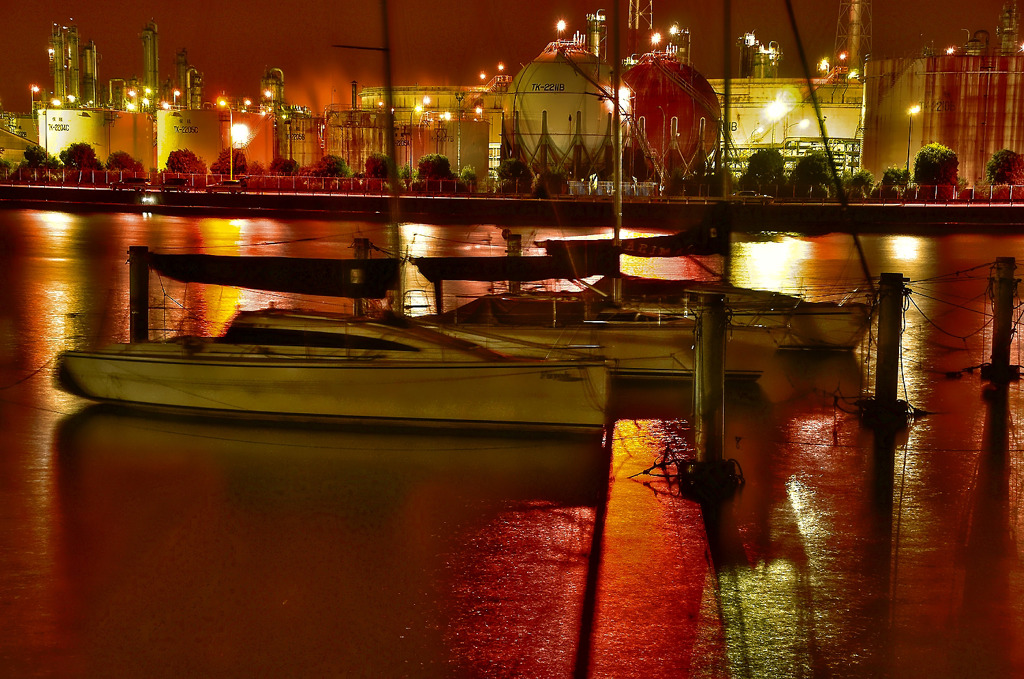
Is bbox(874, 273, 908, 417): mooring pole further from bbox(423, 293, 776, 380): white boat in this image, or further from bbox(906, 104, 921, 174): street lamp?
bbox(906, 104, 921, 174): street lamp

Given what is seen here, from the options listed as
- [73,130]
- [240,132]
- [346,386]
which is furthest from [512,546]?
[73,130]

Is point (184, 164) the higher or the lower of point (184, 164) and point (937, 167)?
the higher

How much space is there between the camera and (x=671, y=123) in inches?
2362

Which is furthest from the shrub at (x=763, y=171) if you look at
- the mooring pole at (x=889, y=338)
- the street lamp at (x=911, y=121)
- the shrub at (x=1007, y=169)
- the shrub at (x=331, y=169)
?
the mooring pole at (x=889, y=338)

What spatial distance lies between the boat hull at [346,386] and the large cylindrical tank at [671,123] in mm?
49441

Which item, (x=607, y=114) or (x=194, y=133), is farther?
(x=194, y=133)

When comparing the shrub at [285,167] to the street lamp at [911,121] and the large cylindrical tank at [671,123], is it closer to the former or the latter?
the large cylindrical tank at [671,123]

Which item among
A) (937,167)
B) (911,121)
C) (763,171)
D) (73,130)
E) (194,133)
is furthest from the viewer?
(73,130)

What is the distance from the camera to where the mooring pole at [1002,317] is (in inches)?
548

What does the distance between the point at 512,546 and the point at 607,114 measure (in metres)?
53.8

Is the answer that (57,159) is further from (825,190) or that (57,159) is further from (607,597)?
(607,597)

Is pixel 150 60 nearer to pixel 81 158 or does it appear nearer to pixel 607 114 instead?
pixel 81 158

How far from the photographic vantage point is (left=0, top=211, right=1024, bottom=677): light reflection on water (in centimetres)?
666

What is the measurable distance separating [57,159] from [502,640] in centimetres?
8227
